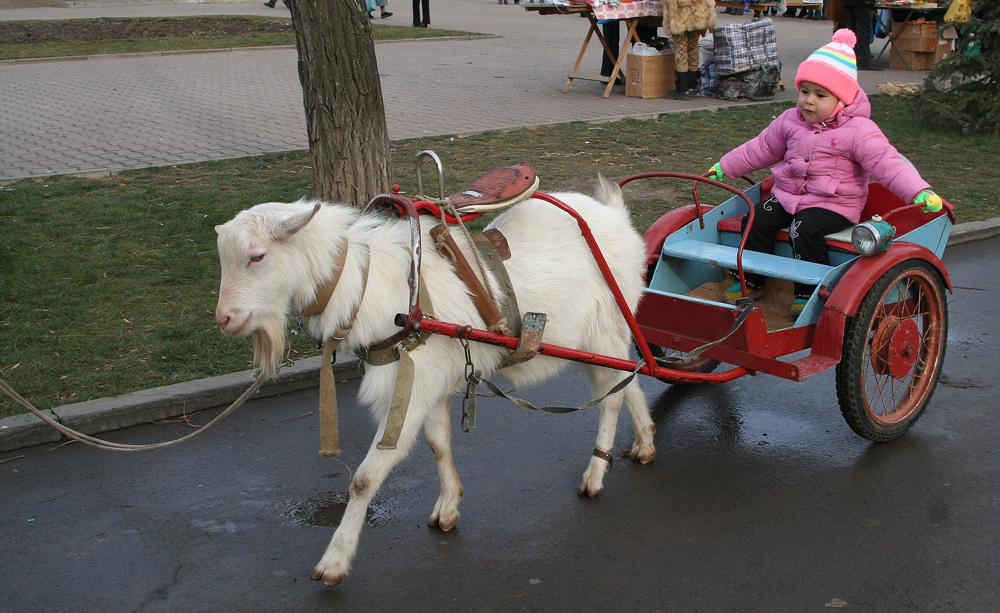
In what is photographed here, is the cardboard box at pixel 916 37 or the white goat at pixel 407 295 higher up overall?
the cardboard box at pixel 916 37

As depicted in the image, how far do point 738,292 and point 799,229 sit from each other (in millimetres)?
446

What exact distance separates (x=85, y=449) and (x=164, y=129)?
7684 millimetres

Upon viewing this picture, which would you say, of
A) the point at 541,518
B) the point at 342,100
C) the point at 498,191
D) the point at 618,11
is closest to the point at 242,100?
the point at 618,11

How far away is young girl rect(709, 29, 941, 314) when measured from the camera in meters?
4.31

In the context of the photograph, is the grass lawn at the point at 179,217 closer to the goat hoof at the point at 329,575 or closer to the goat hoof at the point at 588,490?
the goat hoof at the point at 329,575

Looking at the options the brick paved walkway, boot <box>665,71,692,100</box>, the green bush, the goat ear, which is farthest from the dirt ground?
the goat ear

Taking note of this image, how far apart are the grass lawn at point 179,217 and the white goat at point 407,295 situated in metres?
2.16

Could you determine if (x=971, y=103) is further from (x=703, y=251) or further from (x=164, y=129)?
(x=164, y=129)

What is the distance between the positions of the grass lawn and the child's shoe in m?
2.63

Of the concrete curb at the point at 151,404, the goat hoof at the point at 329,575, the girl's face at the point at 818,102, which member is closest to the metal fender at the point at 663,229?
the girl's face at the point at 818,102

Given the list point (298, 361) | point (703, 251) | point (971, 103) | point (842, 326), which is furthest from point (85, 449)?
point (971, 103)

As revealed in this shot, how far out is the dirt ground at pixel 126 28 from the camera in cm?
2014

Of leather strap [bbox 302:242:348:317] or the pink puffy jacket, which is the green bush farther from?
leather strap [bbox 302:242:348:317]

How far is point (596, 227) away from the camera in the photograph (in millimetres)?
3818
